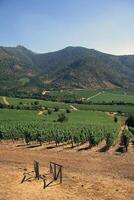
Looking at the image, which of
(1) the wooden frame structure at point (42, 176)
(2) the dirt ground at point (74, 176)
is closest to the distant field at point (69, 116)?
(2) the dirt ground at point (74, 176)

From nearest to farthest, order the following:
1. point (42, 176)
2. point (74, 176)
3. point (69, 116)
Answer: point (42, 176) < point (74, 176) < point (69, 116)

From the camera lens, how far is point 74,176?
120 feet

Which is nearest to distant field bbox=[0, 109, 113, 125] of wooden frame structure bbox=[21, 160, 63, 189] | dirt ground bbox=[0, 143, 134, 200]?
dirt ground bbox=[0, 143, 134, 200]

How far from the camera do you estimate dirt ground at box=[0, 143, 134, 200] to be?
31.2 metres

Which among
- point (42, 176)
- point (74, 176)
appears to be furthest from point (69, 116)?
point (42, 176)

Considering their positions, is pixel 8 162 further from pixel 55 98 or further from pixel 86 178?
pixel 55 98

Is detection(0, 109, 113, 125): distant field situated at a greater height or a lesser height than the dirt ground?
greater

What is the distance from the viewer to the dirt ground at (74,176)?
31.2 m

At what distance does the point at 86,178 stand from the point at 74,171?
311cm

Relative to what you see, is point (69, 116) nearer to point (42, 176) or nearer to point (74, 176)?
point (74, 176)

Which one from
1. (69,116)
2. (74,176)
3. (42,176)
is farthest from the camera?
(69,116)

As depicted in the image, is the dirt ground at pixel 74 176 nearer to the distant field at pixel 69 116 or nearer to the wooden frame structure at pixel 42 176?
the wooden frame structure at pixel 42 176

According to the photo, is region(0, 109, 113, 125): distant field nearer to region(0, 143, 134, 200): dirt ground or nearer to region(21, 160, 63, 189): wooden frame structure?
region(0, 143, 134, 200): dirt ground

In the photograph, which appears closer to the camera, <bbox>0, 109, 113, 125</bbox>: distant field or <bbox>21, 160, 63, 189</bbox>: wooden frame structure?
<bbox>21, 160, 63, 189</bbox>: wooden frame structure
